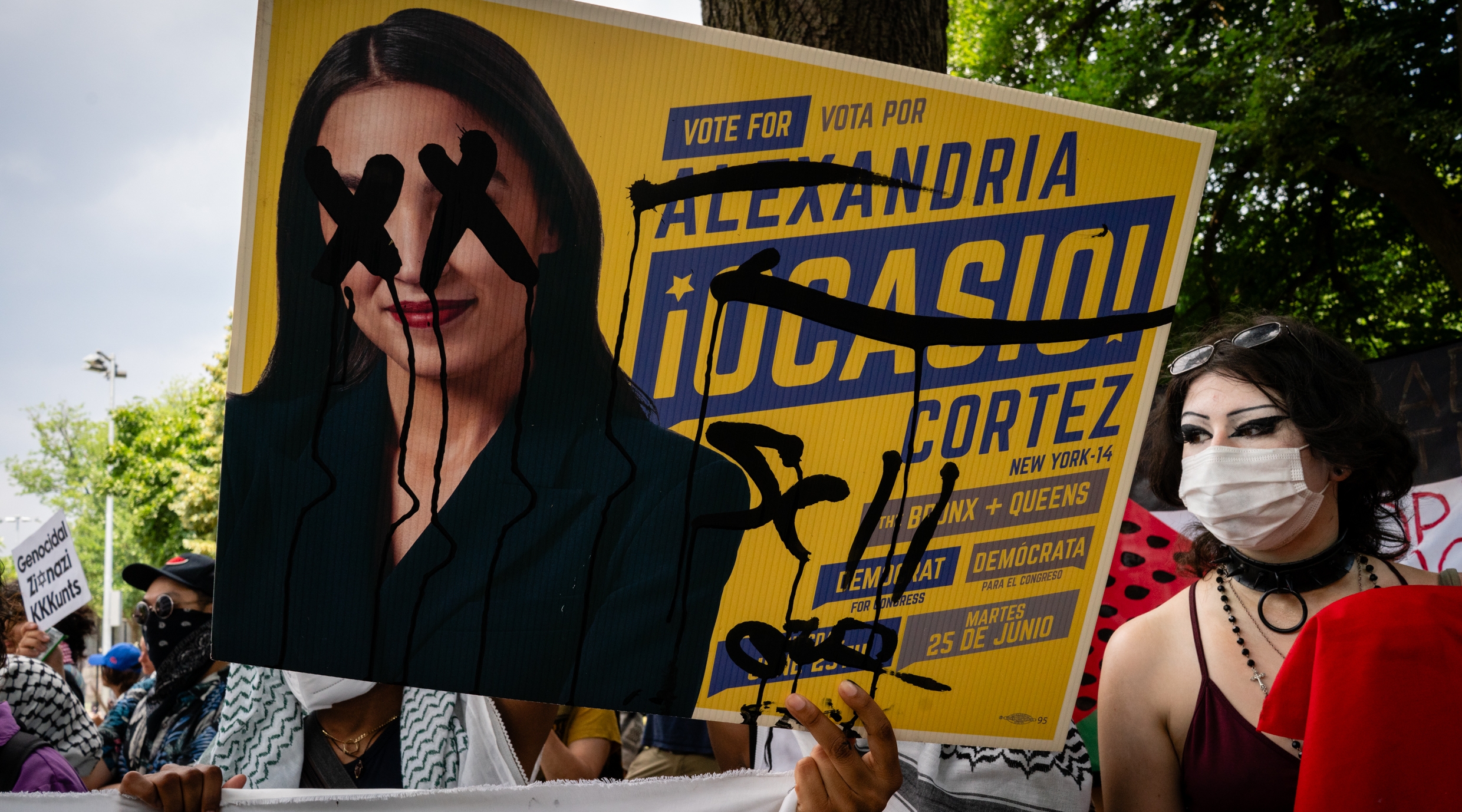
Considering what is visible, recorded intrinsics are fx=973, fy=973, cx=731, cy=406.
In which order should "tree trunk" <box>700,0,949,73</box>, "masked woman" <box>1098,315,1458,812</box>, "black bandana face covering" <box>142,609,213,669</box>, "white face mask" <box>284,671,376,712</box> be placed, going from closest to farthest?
"masked woman" <box>1098,315,1458,812</box> → "white face mask" <box>284,671,376,712</box> → "tree trunk" <box>700,0,949,73</box> → "black bandana face covering" <box>142,609,213,669</box>

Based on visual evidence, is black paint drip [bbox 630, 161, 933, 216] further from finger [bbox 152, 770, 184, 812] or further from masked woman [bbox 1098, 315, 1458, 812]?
finger [bbox 152, 770, 184, 812]

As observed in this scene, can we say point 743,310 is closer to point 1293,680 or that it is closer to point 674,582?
point 674,582

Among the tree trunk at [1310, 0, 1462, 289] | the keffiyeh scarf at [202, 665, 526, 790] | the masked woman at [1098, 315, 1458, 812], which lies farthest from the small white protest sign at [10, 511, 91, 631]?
the tree trunk at [1310, 0, 1462, 289]

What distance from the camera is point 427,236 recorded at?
1359 mm

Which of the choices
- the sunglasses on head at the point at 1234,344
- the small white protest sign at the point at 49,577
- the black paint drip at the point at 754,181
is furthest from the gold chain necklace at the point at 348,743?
the small white protest sign at the point at 49,577

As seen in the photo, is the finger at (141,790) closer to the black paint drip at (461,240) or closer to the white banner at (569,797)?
the white banner at (569,797)

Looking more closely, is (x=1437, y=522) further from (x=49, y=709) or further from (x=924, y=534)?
(x=49, y=709)

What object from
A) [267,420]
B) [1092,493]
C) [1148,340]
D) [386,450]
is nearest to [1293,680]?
[1092,493]

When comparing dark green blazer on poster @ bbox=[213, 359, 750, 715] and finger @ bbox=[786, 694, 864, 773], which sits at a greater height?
dark green blazer on poster @ bbox=[213, 359, 750, 715]

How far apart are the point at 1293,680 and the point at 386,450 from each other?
4.29ft

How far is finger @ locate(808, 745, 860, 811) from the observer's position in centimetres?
145

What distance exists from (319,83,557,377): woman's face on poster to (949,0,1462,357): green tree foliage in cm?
665

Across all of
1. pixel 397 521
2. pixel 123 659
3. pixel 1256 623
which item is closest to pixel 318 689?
pixel 397 521

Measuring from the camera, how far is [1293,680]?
1.34 m
